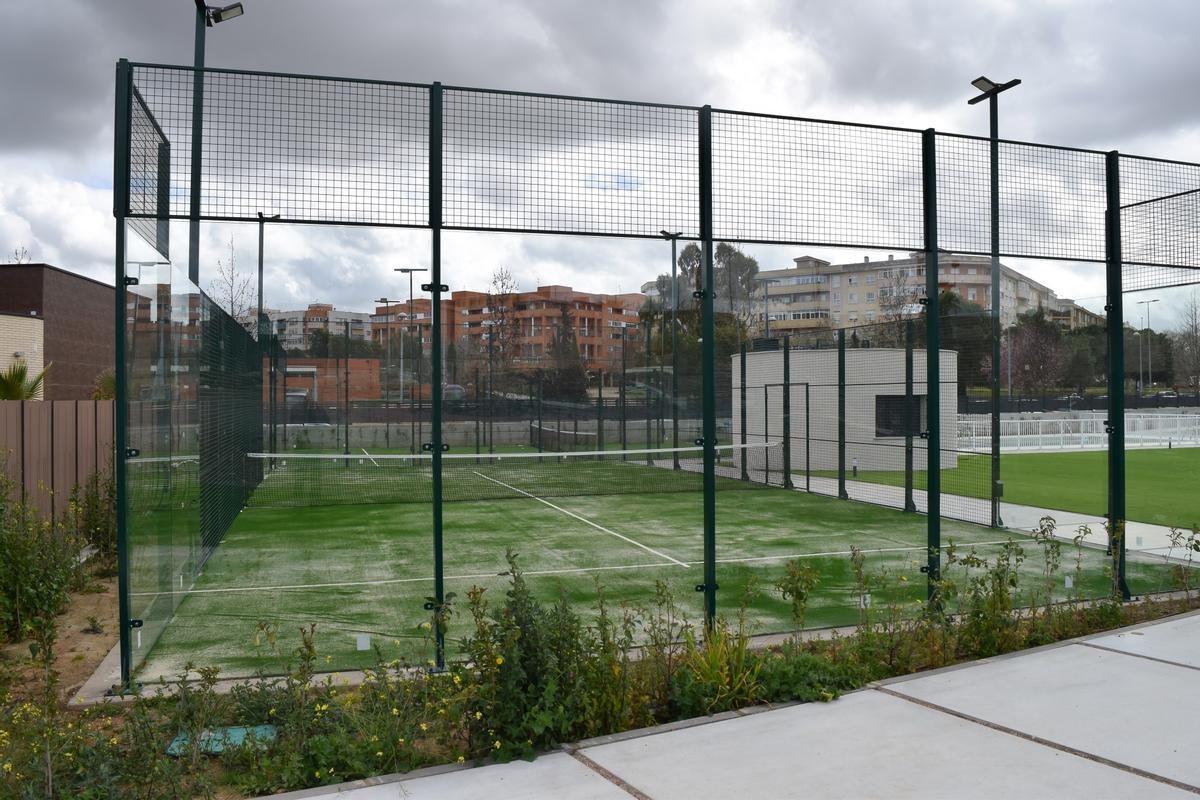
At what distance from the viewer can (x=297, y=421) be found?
63.3 ft

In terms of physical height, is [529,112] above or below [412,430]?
above

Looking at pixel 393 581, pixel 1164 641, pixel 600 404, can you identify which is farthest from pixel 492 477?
pixel 1164 641

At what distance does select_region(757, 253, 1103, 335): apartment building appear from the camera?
11.2 meters

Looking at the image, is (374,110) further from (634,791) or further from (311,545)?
(311,545)

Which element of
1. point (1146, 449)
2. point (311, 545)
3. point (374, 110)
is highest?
point (374, 110)

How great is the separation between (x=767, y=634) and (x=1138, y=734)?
2.07 m

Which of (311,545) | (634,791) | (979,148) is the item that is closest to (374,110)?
(634,791)

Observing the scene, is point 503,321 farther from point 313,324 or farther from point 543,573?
point 543,573

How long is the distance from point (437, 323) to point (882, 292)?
38408mm

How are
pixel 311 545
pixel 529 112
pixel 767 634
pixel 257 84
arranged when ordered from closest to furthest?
1. pixel 257 84
2. pixel 529 112
3. pixel 767 634
4. pixel 311 545

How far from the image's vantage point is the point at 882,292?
4044 cm

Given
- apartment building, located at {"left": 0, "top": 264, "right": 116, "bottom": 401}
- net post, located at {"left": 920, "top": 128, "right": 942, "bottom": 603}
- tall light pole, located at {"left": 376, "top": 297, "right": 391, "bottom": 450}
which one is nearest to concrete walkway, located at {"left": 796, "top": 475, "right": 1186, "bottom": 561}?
net post, located at {"left": 920, "top": 128, "right": 942, "bottom": 603}

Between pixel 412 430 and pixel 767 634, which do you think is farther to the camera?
pixel 412 430

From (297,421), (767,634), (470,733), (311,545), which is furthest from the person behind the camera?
(297,421)
